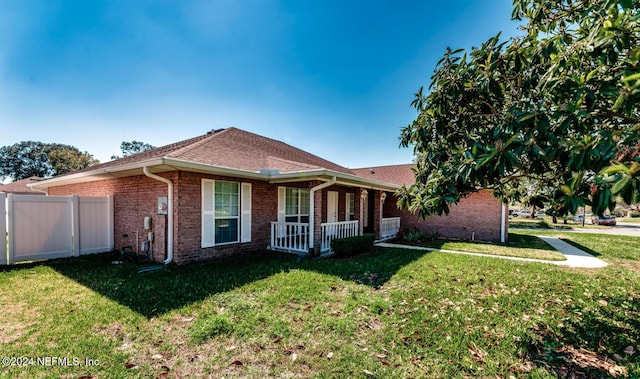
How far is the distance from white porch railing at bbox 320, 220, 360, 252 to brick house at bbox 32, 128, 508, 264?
0.04 metres

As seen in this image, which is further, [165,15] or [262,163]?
[262,163]

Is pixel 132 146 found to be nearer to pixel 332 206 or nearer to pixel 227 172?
pixel 332 206

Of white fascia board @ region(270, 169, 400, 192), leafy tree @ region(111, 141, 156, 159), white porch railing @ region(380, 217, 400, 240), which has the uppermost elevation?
leafy tree @ region(111, 141, 156, 159)

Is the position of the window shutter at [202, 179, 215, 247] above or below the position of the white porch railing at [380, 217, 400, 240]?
above

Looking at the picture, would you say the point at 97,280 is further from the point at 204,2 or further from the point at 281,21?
the point at 281,21

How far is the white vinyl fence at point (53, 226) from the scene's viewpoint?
706 cm

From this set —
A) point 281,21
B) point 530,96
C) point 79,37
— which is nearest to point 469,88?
point 530,96

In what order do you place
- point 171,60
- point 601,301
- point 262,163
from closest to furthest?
point 601,301
point 171,60
point 262,163

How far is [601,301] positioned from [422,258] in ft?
13.6

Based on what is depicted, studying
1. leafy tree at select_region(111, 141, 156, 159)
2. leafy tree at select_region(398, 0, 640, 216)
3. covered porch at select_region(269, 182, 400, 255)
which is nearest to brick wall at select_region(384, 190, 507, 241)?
covered porch at select_region(269, 182, 400, 255)

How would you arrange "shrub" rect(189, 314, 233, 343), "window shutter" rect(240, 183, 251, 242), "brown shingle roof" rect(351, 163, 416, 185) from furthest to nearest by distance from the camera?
"brown shingle roof" rect(351, 163, 416, 185) → "window shutter" rect(240, 183, 251, 242) → "shrub" rect(189, 314, 233, 343)

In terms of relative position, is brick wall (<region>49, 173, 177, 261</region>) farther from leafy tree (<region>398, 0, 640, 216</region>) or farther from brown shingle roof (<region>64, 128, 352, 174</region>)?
leafy tree (<region>398, 0, 640, 216</region>)

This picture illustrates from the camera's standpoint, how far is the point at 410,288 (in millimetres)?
5527

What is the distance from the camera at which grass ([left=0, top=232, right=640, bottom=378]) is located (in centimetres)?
296
